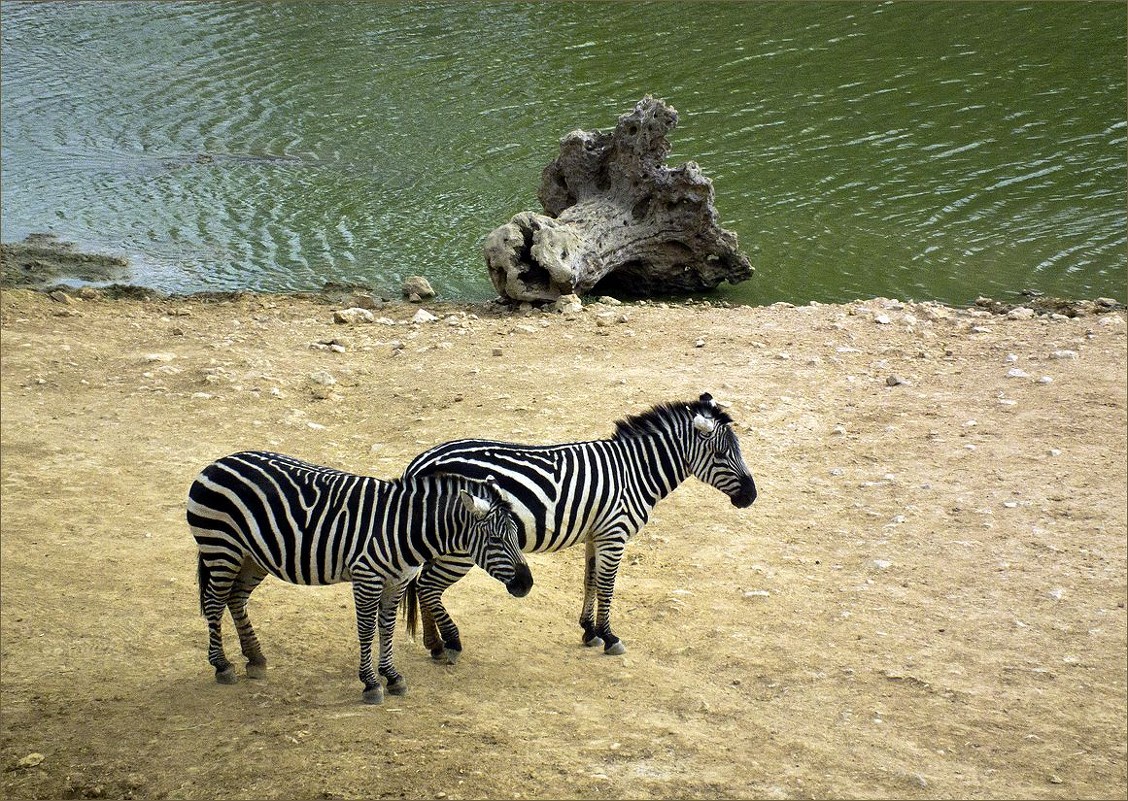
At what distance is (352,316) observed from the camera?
11.8 meters

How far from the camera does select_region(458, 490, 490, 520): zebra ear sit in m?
5.54

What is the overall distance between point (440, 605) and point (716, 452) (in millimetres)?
1734

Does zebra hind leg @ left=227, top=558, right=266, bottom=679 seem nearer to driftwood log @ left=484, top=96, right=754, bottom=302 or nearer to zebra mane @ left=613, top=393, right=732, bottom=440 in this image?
zebra mane @ left=613, top=393, right=732, bottom=440

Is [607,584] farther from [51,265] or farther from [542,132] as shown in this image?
[542,132]

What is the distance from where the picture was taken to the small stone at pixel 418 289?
42.0 ft

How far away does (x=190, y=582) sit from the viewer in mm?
7160

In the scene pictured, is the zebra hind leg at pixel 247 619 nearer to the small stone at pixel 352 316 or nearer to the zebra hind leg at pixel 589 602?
the zebra hind leg at pixel 589 602

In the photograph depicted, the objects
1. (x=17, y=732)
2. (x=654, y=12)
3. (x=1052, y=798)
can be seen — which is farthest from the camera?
(x=654, y=12)

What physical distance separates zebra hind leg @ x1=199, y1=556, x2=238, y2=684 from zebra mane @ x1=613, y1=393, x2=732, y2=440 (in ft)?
7.30

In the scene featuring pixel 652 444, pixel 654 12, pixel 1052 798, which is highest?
pixel 654 12

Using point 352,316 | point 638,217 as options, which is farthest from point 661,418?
point 638,217

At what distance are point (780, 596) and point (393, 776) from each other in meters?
2.71

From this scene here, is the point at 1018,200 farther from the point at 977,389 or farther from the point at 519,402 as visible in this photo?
the point at 519,402

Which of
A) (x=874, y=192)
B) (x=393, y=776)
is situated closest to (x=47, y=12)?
(x=874, y=192)
